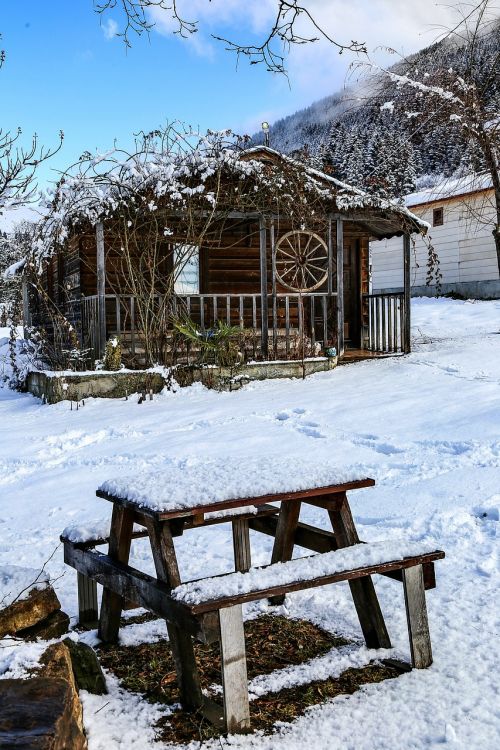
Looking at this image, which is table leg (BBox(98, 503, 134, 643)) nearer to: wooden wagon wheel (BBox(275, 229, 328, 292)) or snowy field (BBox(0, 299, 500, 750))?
snowy field (BBox(0, 299, 500, 750))

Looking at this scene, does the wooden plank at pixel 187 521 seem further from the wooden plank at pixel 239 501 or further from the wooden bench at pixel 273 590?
the wooden bench at pixel 273 590

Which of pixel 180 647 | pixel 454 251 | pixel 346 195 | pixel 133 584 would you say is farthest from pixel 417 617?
pixel 454 251

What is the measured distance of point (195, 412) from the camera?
1049 cm

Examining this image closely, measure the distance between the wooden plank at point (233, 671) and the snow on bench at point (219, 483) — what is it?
1.59ft

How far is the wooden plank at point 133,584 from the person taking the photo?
9.87 feet

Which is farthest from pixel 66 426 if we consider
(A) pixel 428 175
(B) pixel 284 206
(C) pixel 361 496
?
(A) pixel 428 175

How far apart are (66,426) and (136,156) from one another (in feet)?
17.0

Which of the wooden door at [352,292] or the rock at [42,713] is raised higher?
the wooden door at [352,292]

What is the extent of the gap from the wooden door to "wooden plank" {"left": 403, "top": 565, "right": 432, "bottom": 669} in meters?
14.4

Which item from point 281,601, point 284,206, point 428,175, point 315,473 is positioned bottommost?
point 281,601

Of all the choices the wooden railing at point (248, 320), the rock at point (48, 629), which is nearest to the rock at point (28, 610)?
the rock at point (48, 629)

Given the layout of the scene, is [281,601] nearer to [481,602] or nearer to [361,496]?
[481,602]

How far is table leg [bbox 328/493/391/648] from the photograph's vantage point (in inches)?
147

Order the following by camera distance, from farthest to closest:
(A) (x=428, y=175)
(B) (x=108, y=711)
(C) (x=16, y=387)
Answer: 1. (A) (x=428, y=175)
2. (C) (x=16, y=387)
3. (B) (x=108, y=711)
